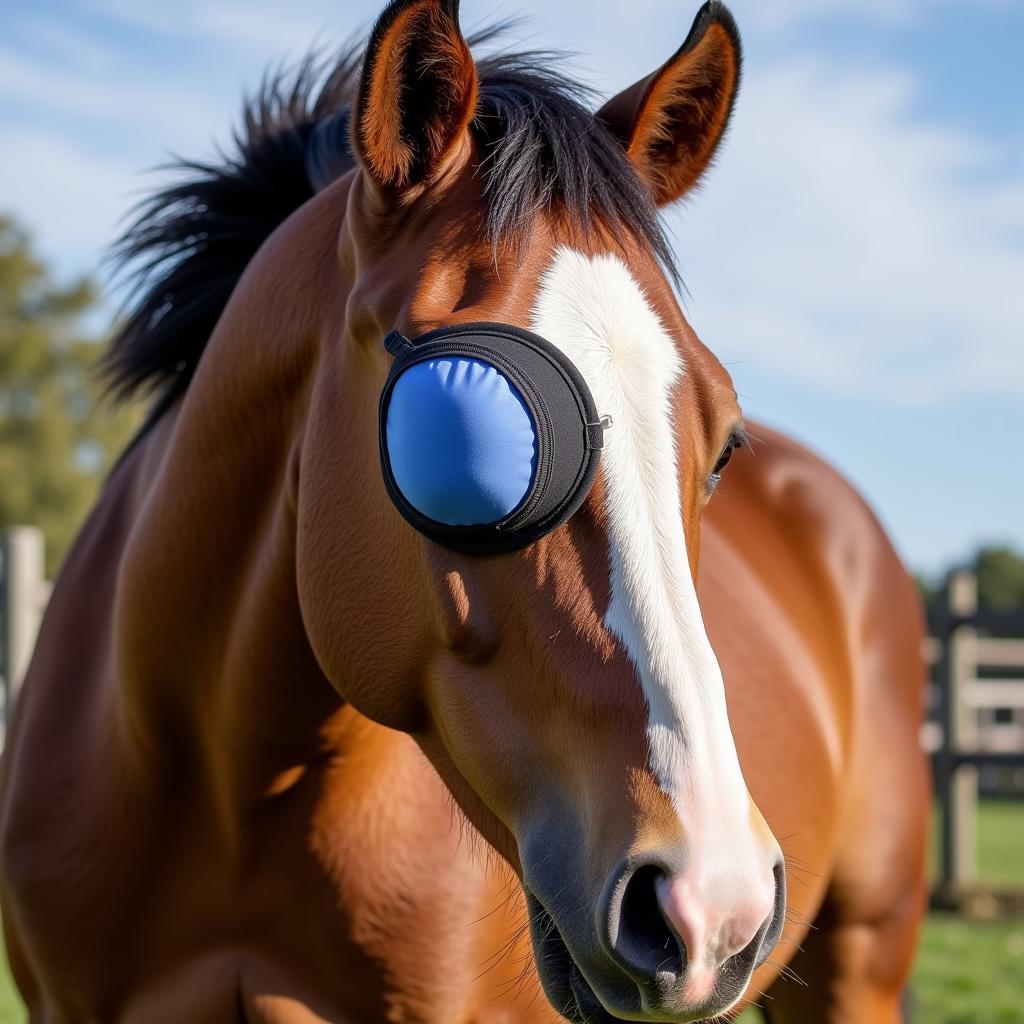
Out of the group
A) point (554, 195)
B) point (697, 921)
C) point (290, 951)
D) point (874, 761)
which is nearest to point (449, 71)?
point (554, 195)

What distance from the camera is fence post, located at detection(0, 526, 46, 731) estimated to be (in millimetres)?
7957

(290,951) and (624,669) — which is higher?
(624,669)

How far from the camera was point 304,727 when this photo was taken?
2.17 meters

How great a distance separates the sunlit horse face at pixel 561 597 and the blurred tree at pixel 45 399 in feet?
109

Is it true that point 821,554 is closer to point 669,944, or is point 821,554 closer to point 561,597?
point 561,597

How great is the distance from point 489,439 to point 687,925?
0.67 m

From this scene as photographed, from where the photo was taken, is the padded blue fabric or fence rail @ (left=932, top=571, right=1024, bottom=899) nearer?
the padded blue fabric

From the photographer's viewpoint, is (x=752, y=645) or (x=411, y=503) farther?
(x=752, y=645)

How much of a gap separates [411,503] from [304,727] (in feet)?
2.13

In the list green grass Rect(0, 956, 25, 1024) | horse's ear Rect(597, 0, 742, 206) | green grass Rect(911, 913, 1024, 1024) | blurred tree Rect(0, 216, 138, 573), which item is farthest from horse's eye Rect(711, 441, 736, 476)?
blurred tree Rect(0, 216, 138, 573)

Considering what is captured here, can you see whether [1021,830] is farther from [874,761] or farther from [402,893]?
[402,893]

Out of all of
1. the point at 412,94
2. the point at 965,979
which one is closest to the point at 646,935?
the point at 412,94

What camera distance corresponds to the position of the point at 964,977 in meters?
6.35

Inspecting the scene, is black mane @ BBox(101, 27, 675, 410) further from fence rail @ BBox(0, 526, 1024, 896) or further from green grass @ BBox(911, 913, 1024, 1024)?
fence rail @ BBox(0, 526, 1024, 896)
